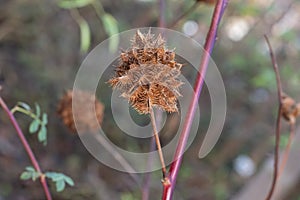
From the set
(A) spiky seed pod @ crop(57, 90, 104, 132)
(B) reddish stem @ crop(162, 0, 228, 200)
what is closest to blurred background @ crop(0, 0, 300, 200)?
(A) spiky seed pod @ crop(57, 90, 104, 132)

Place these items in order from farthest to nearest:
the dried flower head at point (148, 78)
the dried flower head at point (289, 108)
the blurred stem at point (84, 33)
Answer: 1. the blurred stem at point (84, 33)
2. the dried flower head at point (289, 108)
3. the dried flower head at point (148, 78)

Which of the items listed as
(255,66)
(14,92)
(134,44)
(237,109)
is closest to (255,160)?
(237,109)

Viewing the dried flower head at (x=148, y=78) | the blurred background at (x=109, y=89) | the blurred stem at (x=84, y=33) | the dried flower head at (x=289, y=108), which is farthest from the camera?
the blurred background at (x=109, y=89)

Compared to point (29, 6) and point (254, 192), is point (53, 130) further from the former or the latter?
point (254, 192)

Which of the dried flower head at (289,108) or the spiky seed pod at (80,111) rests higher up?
the dried flower head at (289,108)

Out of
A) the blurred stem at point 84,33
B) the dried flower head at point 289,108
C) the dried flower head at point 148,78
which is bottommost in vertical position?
the dried flower head at point 148,78

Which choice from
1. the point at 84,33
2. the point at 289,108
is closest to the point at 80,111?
the point at 289,108

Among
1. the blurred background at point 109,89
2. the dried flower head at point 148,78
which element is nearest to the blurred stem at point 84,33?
the blurred background at point 109,89

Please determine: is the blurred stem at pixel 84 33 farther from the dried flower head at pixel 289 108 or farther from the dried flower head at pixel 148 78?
the dried flower head at pixel 148 78
